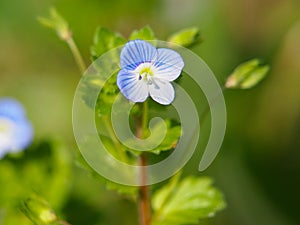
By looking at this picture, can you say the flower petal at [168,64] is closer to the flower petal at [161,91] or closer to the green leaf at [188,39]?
the flower petal at [161,91]

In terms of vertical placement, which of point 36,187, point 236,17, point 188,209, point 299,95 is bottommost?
point 188,209

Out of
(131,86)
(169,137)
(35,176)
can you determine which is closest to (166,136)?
(169,137)

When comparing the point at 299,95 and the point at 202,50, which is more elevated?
the point at 202,50

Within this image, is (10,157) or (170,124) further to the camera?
(10,157)

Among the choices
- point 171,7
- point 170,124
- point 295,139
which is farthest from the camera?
point 171,7

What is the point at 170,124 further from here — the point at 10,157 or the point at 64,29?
the point at 10,157

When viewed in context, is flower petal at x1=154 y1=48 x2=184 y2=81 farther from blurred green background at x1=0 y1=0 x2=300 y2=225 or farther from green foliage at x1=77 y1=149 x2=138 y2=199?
blurred green background at x1=0 y1=0 x2=300 y2=225

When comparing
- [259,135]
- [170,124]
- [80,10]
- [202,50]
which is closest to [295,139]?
[259,135]
